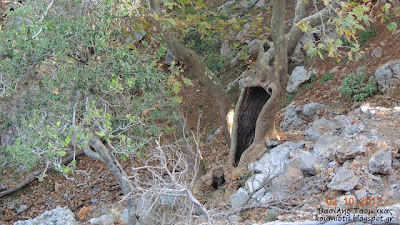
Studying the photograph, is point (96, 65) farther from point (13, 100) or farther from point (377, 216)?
point (377, 216)

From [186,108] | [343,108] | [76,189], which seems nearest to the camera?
[343,108]

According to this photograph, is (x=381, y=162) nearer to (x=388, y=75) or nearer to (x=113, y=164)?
(x=388, y=75)

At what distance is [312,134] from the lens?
673 cm

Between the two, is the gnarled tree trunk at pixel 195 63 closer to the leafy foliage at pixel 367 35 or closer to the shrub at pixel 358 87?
the shrub at pixel 358 87

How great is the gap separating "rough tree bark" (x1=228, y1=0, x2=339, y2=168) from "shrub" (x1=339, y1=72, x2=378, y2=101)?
6.08ft

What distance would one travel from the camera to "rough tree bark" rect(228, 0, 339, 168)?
6.20 m

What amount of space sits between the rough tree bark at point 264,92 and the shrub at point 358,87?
6.08 ft

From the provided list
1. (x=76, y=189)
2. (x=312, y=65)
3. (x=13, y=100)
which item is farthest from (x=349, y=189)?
(x=76, y=189)

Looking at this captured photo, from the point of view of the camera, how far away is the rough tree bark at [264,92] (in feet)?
20.3

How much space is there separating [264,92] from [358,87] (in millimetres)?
2174

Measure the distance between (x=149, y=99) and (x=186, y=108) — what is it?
5.53m

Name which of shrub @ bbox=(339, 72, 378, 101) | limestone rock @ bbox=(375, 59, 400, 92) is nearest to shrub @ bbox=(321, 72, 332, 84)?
shrub @ bbox=(339, 72, 378, 101)

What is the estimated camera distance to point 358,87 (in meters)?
8.09

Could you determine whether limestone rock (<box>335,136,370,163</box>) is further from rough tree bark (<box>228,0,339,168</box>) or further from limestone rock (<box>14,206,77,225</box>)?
limestone rock (<box>14,206,77,225</box>)
